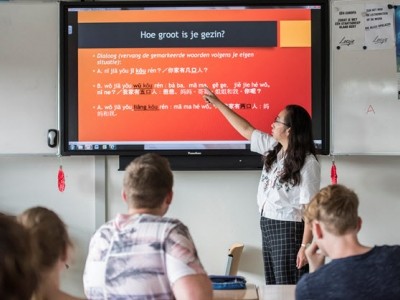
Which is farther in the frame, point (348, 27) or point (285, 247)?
point (348, 27)

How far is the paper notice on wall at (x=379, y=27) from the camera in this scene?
13.6ft

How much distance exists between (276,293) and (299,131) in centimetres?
120

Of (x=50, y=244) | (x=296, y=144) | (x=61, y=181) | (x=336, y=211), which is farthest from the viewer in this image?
(x=61, y=181)

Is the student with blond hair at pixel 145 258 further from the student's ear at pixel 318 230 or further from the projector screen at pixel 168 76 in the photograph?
the projector screen at pixel 168 76

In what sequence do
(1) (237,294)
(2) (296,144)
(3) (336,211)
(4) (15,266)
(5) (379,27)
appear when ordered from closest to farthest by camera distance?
(4) (15,266), (3) (336,211), (1) (237,294), (2) (296,144), (5) (379,27)

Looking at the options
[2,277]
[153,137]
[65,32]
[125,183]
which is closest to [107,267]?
[125,183]

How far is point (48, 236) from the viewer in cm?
Result: 180

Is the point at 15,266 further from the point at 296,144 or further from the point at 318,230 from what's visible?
the point at 296,144

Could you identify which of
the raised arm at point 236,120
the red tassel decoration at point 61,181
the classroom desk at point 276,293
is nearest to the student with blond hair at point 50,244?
the classroom desk at point 276,293

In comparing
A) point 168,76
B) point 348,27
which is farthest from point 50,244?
point 348,27

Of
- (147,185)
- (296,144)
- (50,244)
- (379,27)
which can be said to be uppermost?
(379,27)

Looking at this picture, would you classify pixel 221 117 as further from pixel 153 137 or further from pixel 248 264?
pixel 248 264

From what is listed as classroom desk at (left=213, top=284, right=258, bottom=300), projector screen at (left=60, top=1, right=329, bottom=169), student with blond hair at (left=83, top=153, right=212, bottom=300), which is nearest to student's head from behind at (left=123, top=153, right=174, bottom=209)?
student with blond hair at (left=83, top=153, right=212, bottom=300)

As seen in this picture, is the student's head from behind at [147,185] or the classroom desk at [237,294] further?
the classroom desk at [237,294]
